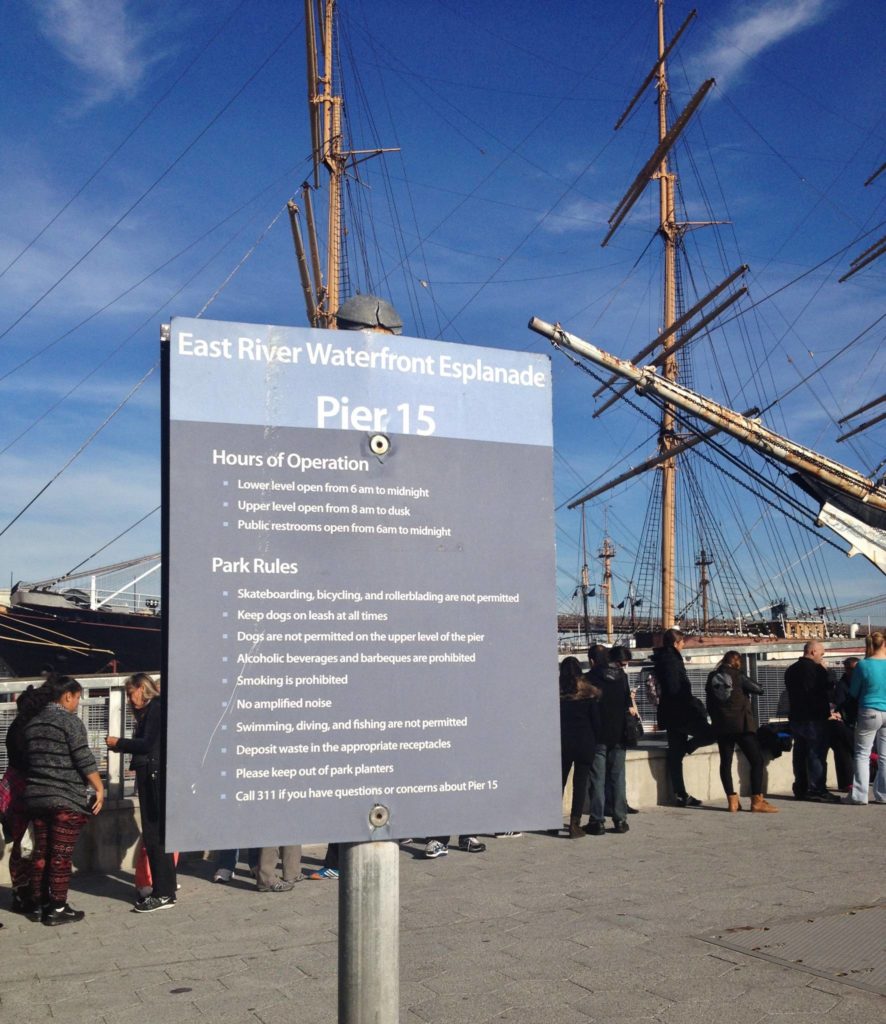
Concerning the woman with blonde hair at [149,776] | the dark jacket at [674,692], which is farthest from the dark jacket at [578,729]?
the woman with blonde hair at [149,776]

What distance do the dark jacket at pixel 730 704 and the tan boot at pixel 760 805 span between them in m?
0.63

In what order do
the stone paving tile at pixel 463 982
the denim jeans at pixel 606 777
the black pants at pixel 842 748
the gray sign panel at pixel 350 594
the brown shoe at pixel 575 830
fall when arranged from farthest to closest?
the black pants at pixel 842 748 < the denim jeans at pixel 606 777 < the brown shoe at pixel 575 830 < the stone paving tile at pixel 463 982 < the gray sign panel at pixel 350 594

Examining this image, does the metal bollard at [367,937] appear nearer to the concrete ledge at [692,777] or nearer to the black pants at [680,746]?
the concrete ledge at [692,777]

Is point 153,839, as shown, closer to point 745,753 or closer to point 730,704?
point 730,704

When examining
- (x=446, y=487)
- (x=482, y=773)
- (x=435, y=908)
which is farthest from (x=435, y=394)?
(x=435, y=908)

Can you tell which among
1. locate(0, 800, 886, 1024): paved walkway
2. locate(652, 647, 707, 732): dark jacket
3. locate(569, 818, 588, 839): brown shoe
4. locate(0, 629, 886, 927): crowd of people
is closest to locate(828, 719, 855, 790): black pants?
locate(0, 629, 886, 927): crowd of people

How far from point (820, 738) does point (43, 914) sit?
24.8ft

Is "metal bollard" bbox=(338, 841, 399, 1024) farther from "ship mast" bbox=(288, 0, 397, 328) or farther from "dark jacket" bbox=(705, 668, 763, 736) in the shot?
"ship mast" bbox=(288, 0, 397, 328)

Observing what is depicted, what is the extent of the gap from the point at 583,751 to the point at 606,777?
0.56 meters

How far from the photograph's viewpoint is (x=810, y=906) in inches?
244

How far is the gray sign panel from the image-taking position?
2713mm

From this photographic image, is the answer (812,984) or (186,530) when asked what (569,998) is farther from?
(186,530)

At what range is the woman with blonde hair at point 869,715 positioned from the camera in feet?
33.1

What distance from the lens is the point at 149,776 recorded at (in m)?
7.03
